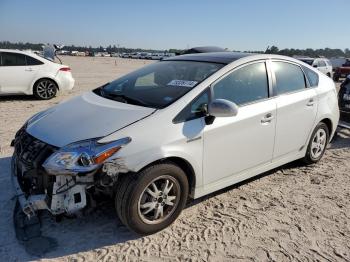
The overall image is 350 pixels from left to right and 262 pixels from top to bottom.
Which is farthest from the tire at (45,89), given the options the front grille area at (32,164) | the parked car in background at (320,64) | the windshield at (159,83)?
the parked car in background at (320,64)

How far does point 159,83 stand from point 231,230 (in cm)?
184

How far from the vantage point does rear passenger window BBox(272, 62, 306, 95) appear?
15.9 ft

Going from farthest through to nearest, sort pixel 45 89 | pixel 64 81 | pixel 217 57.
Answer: pixel 64 81, pixel 45 89, pixel 217 57

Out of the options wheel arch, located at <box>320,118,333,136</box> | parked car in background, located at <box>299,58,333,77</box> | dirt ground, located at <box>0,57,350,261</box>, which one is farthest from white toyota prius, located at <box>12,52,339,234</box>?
parked car in background, located at <box>299,58,333,77</box>

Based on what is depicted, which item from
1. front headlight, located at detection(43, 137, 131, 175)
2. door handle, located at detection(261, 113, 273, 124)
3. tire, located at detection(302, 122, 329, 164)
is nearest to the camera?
front headlight, located at detection(43, 137, 131, 175)

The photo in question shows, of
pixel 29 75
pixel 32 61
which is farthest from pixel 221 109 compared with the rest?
pixel 32 61

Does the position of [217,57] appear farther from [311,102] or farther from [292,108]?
[311,102]

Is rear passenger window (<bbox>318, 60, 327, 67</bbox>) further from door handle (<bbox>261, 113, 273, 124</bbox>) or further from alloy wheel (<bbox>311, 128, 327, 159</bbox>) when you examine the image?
door handle (<bbox>261, 113, 273, 124</bbox>)

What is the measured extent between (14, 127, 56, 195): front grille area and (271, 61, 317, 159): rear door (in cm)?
274

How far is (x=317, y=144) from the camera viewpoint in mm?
5715

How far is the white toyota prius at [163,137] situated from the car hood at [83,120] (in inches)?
0.4

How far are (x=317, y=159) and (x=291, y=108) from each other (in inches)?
55.1

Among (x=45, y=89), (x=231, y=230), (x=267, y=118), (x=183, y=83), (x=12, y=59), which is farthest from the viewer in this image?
(x=45, y=89)

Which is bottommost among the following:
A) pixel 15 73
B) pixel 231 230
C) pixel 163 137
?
pixel 231 230
